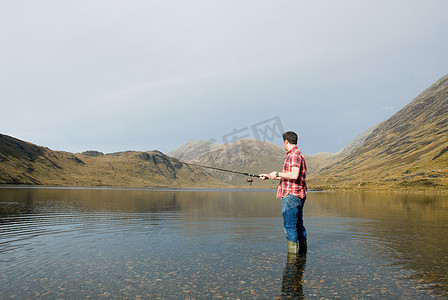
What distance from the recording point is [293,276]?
10500mm

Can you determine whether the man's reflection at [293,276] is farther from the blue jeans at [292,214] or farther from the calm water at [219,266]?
the blue jeans at [292,214]

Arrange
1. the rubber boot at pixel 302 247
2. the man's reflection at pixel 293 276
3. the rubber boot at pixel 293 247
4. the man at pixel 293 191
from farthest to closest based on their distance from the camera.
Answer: the rubber boot at pixel 302 247
the rubber boot at pixel 293 247
the man at pixel 293 191
the man's reflection at pixel 293 276

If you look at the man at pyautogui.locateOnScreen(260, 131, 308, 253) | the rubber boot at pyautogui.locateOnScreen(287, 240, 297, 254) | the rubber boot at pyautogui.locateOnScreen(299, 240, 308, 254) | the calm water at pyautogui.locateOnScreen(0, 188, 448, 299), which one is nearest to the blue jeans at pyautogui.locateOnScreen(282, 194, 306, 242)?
the man at pyautogui.locateOnScreen(260, 131, 308, 253)

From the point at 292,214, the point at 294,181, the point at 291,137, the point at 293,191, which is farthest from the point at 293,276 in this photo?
the point at 291,137

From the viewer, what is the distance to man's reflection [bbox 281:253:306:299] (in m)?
8.90

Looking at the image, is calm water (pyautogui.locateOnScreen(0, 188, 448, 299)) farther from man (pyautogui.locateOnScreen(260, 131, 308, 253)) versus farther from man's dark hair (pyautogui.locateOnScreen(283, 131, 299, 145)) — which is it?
man's dark hair (pyautogui.locateOnScreen(283, 131, 299, 145))

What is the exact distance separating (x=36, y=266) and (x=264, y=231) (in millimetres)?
14023

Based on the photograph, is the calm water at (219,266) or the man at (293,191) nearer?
the calm water at (219,266)

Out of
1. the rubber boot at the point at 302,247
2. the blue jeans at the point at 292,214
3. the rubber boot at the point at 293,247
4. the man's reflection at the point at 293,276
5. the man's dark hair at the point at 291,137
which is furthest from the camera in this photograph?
the rubber boot at the point at 302,247

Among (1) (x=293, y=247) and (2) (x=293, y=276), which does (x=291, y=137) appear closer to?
(1) (x=293, y=247)

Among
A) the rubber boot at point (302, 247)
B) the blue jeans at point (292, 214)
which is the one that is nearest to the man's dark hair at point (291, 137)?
the blue jeans at point (292, 214)

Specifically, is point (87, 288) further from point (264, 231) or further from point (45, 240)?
point (264, 231)

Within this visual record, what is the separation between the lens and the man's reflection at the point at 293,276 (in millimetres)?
8900

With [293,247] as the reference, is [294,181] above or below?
above
